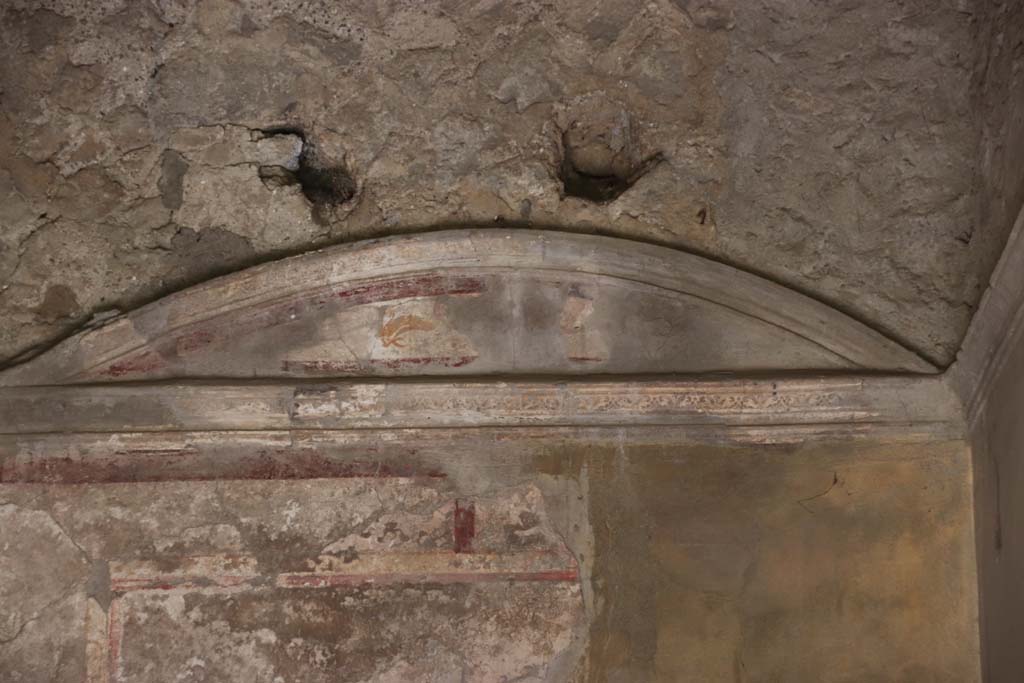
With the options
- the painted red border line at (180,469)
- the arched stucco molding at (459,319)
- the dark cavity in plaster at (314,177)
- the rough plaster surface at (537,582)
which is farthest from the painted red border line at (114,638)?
the dark cavity in plaster at (314,177)

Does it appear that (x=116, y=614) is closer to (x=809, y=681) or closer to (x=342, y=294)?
(x=342, y=294)

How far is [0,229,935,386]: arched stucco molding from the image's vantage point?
119 inches

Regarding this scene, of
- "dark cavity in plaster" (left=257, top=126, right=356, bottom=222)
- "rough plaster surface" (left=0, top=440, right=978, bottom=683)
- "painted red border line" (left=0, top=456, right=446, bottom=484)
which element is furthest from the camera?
"dark cavity in plaster" (left=257, top=126, right=356, bottom=222)

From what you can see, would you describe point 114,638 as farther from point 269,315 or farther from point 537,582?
point 537,582

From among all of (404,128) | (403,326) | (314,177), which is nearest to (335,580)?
(403,326)

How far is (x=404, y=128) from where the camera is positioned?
3.10m

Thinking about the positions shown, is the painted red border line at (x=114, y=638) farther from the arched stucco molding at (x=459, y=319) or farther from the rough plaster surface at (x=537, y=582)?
the arched stucco molding at (x=459, y=319)

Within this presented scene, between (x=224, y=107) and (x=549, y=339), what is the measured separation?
1.26m

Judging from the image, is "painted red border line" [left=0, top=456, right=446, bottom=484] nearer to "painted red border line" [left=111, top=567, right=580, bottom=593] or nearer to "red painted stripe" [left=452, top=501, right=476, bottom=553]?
"red painted stripe" [left=452, top=501, right=476, bottom=553]

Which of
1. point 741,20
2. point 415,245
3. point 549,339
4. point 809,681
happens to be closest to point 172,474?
point 415,245

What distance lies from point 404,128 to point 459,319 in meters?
0.63

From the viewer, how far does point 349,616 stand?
292cm

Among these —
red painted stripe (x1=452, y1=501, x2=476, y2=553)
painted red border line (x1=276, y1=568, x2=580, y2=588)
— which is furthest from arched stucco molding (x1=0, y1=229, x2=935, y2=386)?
painted red border line (x1=276, y1=568, x2=580, y2=588)

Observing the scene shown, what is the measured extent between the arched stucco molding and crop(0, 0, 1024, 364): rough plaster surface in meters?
0.09
